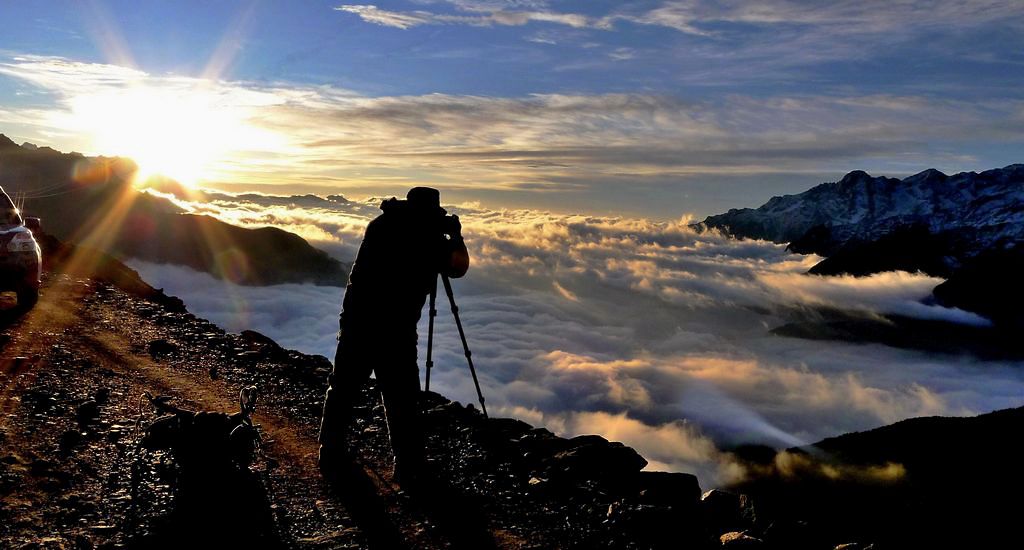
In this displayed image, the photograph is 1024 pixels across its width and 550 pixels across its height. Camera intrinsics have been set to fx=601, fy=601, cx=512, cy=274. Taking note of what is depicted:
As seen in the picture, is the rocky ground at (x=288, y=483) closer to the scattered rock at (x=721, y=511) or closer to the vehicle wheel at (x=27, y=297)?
the scattered rock at (x=721, y=511)

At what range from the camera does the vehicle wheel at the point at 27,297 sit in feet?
49.3

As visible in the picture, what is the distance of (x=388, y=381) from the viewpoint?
7.57 metres

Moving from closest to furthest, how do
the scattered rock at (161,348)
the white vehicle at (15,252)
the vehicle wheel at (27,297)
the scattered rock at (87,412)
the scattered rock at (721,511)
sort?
the scattered rock at (721,511) < the scattered rock at (87,412) < the scattered rock at (161,348) < the white vehicle at (15,252) < the vehicle wheel at (27,297)

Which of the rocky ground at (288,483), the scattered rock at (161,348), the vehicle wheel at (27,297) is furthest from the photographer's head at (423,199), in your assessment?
the vehicle wheel at (27,297)

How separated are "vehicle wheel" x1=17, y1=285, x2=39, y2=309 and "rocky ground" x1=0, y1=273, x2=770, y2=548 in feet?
13.9

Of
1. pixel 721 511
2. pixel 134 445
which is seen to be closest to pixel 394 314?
Answer: pixel 134 445

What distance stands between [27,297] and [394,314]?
13304mm

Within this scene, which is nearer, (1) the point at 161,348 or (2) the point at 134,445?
(2) the point at 134,445

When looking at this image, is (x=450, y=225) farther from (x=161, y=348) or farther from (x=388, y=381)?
(x=161, y=348)

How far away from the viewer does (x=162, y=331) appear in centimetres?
1520

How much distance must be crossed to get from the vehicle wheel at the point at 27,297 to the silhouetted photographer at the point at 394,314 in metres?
12.3

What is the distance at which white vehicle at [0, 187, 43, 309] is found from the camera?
13773 mm

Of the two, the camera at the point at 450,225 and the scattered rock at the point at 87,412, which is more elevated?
the camera at the point at 450,225

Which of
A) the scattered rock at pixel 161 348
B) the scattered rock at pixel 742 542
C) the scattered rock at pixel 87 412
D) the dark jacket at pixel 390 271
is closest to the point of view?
the scattered rock at pixel 742 542
